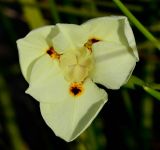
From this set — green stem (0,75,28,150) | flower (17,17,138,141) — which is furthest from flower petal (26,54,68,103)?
green stem (0,75,28,150)

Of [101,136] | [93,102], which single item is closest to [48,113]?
[93,102]

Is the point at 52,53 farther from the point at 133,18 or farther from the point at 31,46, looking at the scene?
the point at 133,18

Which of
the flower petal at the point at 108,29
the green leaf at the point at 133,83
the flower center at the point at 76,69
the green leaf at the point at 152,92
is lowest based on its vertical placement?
the flower center at the point at 76,69

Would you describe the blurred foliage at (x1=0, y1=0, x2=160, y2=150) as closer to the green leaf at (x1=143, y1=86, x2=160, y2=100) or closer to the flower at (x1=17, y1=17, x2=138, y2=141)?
the flower at (x1=17, y1=17, x2=138, y2=141)

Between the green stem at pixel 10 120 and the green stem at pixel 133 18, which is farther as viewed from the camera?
the green stem at pixel 10 120

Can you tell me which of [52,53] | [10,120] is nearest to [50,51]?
[52,53]

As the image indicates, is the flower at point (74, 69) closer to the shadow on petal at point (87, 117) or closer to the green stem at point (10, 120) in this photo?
the shadow on petal at point (87, 117)

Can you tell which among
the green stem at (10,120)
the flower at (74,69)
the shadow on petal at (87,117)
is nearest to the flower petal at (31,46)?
the flower at (74,69)

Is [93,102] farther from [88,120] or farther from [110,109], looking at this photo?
[110,109]
